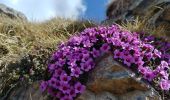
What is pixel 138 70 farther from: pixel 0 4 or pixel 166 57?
pixel 0 4

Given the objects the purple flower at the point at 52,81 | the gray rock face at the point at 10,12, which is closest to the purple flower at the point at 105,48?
the purple flower at the point at 52,81

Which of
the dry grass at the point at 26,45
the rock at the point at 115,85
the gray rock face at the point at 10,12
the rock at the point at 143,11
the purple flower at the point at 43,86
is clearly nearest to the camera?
the rock at the point at 115,85

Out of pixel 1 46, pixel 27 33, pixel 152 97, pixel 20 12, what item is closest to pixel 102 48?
pixel 152 97

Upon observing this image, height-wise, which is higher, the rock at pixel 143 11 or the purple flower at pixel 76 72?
the rock at pixel 143 11

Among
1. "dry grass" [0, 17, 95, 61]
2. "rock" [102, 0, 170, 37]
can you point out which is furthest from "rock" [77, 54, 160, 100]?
"rock" [102, 0, 170, 37]

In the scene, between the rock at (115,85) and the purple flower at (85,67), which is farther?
the purple flower at (85,67)

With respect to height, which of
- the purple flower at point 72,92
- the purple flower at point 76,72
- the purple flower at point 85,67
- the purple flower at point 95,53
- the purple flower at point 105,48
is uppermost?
the purple flower at point 105,48

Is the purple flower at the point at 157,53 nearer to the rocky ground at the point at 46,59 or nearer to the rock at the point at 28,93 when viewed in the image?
the rocky ground at the point at 46,59

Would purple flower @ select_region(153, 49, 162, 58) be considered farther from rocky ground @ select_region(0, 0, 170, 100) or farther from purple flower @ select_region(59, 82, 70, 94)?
purple flower @ select_region(59, 82, 70, 94)
